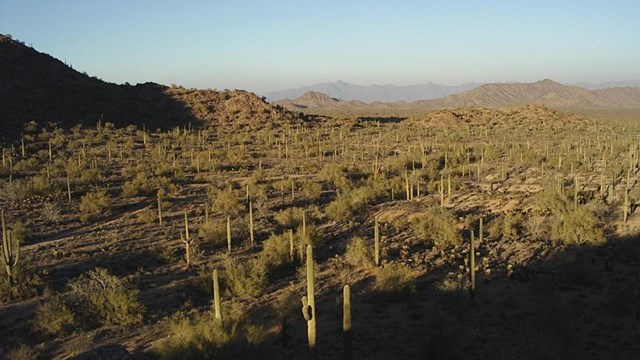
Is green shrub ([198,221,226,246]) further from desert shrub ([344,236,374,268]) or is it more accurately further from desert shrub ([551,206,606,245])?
desert shrub ([551,206,606,245])

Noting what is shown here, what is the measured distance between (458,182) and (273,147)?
18.6 metres

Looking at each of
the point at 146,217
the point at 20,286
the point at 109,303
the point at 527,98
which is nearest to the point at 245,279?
the point at 109,303

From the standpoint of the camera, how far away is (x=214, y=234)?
1459cm

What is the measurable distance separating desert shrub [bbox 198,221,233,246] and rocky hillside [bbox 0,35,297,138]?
29826mm

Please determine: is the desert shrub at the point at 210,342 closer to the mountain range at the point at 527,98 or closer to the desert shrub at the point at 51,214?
the desert shrub at the point at 51,214

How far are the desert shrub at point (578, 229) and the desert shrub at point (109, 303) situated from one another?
11.1 metres

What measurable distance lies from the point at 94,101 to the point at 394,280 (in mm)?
46137

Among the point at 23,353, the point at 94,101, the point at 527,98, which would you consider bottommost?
the point at 23,353

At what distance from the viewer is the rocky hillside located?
42.6 metres

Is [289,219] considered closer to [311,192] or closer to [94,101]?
[311,192]

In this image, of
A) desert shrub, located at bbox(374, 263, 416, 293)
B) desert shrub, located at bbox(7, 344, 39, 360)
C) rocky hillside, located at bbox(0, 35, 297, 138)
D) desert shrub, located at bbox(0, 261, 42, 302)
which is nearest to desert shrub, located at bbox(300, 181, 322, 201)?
desert shrub, located at bbox(374, 263, 416, 293)

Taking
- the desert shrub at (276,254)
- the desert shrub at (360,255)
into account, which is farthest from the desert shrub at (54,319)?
the desert shrub at (360,255)

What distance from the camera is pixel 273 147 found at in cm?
3772

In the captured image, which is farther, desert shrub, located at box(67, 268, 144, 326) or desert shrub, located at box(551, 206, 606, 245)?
desert shrub, located at box(551, 206, 606, 245)
